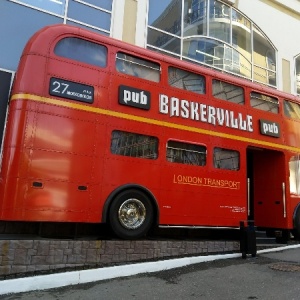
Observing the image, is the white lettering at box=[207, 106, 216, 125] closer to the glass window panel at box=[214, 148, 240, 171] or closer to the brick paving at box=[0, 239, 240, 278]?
the glass window panel at box=[214, 148, 240, 171]

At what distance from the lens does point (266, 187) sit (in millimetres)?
10117

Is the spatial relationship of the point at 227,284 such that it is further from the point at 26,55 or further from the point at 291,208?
the point at 26,55

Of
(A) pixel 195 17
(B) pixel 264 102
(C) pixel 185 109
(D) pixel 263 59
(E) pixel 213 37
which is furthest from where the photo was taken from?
(D) pixel 263 59

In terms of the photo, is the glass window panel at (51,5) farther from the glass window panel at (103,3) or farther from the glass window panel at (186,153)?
the glass window panel at (186,153)

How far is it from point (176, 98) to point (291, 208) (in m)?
4.62

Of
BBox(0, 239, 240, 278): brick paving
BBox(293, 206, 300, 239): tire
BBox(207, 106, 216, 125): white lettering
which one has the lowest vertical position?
BBox(0, 239, 240, 278): brick paving

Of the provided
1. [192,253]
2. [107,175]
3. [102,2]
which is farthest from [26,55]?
[102,2]

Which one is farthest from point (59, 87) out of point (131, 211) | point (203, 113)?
point (203, 113)

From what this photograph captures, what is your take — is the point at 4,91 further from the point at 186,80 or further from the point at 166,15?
the point at 166,15

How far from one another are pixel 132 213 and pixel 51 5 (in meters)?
7.57

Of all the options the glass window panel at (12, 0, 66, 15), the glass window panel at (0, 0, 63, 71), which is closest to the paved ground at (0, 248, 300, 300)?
the glass window panel at (0, 0, 63, 71)

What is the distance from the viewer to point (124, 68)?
7.39m

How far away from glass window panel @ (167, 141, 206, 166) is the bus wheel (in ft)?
3.86

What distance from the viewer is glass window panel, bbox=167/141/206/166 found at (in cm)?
765
